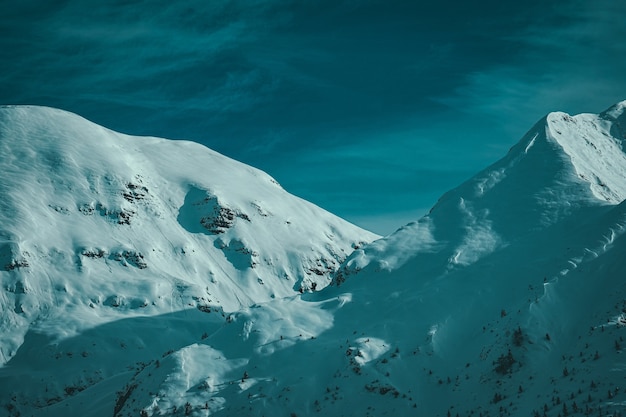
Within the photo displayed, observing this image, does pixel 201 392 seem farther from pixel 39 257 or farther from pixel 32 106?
pixel 32 106

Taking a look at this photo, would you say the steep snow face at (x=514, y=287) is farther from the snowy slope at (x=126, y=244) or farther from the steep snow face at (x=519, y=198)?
the snowy slope at (x=126, y=244)

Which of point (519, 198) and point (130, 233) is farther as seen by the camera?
point (130, 233)

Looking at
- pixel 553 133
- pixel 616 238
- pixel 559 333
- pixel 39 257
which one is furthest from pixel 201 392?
pixel 39 257

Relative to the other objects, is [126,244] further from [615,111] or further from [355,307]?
[615,111]

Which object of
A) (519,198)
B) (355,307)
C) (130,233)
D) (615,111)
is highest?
(615,111)

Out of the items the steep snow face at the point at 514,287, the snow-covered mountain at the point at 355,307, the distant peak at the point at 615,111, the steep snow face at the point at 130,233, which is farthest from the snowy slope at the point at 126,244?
the distant peak at the point at 615,111

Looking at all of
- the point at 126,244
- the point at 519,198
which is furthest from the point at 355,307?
the point at 126,244

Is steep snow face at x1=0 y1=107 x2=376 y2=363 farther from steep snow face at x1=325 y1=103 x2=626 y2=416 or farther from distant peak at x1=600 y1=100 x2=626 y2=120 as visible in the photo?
distant peak at x1=600 y1=100 x2=626 y2=120
